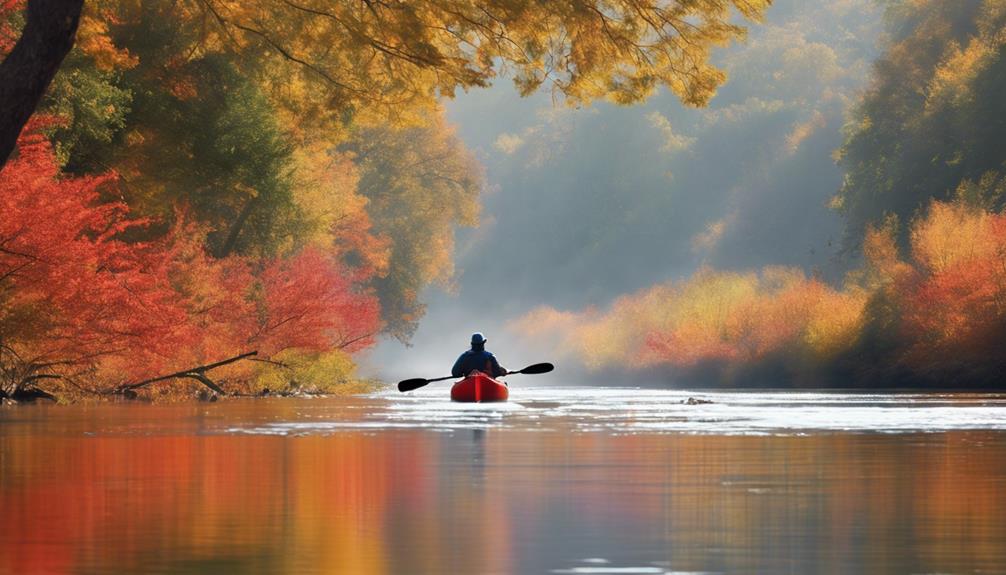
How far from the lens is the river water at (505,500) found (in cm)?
852

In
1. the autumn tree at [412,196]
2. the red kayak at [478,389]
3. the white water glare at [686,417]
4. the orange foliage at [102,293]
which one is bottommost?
the white water glare at [686,417]

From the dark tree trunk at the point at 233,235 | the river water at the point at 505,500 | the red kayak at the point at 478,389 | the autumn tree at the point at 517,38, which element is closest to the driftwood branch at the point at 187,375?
the dark tree trunk at the point at 233,235

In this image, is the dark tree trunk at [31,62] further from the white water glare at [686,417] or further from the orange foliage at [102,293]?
the orange foliage at [102,293]

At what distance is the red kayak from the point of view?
113 ft

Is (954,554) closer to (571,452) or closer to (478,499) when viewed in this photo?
(478,499)

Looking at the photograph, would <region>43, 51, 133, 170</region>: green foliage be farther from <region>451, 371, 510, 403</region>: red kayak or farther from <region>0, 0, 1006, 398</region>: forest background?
<region>451, 371, 510, 403</region>: red kayak

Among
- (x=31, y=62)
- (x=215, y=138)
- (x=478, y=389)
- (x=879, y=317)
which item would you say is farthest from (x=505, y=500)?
(x=879, y=317)

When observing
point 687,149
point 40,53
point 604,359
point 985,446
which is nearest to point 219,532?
point 40,53

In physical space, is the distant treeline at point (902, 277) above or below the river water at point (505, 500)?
above

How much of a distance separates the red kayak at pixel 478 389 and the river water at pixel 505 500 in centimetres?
1042

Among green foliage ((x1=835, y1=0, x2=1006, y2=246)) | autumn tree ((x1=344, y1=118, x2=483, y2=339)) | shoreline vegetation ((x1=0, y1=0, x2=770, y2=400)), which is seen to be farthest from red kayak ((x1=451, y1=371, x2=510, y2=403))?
green foliage ((x1=835, y1=0, x2=1006, y2=246))

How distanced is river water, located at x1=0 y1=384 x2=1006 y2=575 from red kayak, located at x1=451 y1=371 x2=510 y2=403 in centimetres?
1042

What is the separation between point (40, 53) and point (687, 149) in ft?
366

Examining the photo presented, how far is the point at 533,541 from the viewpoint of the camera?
9.26m
